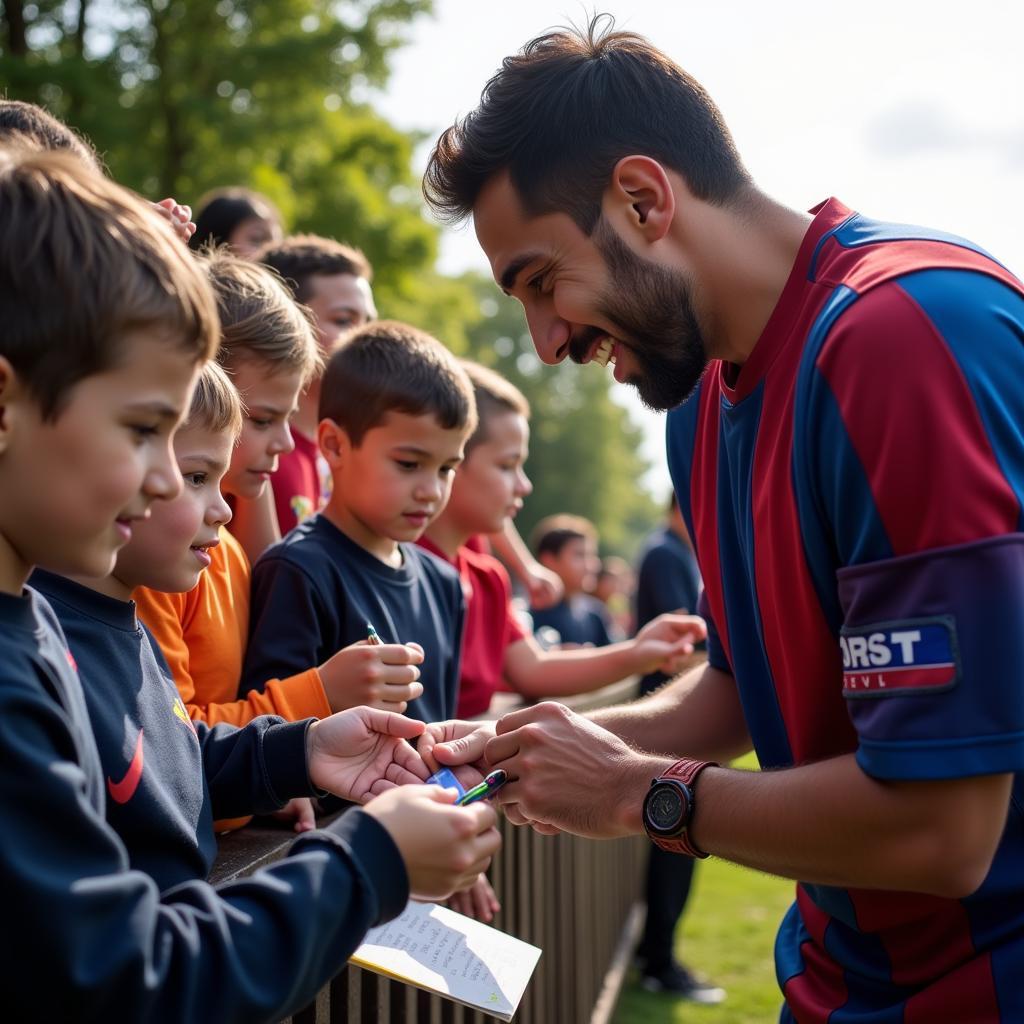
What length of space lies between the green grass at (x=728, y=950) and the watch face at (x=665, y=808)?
12.5 ft

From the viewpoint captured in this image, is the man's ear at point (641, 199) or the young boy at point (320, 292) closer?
the man's ear at point (641, 199)

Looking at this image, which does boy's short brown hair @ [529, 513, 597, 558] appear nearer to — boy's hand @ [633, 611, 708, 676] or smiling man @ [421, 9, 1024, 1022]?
boy's hand @ [633, 611, 708, 676]

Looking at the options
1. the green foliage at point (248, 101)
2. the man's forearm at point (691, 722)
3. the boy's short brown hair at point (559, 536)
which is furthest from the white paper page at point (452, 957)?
the green foliage at point (248, 101)

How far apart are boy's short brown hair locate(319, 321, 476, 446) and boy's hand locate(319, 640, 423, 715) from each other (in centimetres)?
111

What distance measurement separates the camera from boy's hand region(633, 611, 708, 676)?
14.3 ft

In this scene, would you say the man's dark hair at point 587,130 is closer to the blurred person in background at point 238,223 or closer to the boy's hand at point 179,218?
the boy's hand at point 179,218

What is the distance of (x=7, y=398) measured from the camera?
1.43 metres

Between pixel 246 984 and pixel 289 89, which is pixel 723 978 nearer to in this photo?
pixel 246 984

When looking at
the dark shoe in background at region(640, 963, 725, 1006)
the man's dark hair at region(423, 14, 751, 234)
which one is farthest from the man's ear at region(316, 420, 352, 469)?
the dark shoe in background at region(640, 963, 725, 1006)

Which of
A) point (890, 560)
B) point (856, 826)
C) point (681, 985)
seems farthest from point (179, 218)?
point (681, 985)

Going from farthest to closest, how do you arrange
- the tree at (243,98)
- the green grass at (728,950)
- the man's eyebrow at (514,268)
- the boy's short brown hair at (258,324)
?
the tree at (243,98)
the green grass at (728,950)
the boy's short brown hair at (258,324)
the man's eyebrow at (514,268)

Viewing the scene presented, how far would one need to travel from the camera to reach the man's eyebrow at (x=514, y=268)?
2.62 meters

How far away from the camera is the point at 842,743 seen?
2.20 m

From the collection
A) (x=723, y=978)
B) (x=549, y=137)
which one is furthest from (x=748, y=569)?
(x=723, y=978)
